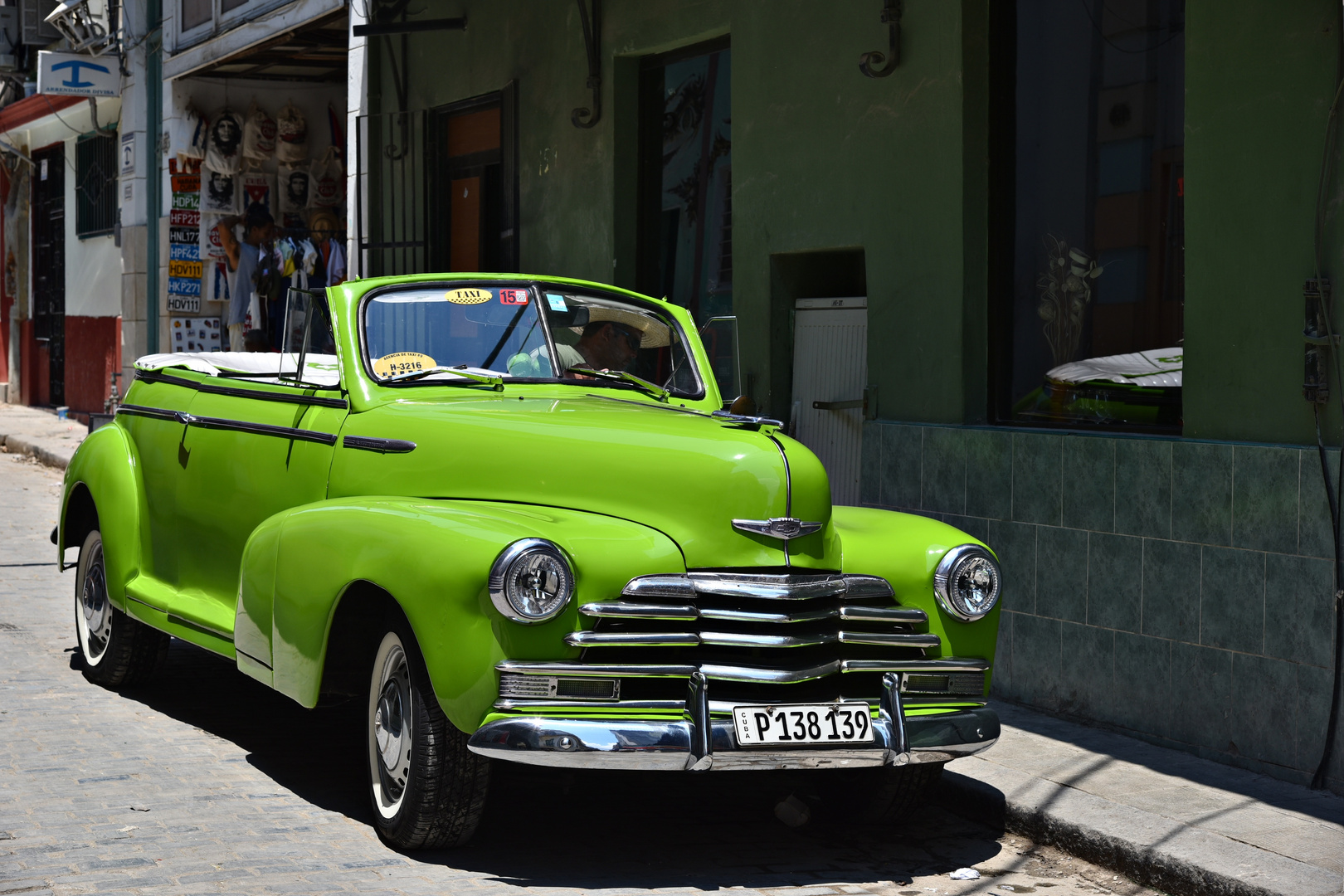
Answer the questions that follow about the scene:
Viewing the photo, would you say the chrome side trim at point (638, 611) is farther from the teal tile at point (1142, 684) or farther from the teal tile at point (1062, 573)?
the teal tile at point (1062, 573)

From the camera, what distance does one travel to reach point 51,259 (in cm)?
2452

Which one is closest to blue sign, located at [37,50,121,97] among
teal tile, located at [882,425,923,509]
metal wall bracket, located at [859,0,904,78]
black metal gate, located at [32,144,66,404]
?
black metal gate, located at [32,144,66,404]

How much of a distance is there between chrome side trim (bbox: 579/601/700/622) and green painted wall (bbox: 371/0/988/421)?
3413 millimetres

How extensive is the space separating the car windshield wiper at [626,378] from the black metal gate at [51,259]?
19.3m

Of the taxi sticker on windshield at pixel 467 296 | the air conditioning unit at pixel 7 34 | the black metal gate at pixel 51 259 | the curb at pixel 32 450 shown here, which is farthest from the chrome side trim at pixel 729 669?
the air conditioning unit at pixel 7 34

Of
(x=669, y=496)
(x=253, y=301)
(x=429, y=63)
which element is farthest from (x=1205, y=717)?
(x=253, y=301)

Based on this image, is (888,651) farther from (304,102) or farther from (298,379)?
(304,102)

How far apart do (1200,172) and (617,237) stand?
494cm

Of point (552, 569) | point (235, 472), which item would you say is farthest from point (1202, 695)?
point (235, 472)

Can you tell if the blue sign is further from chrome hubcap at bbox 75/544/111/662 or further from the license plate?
the license plate

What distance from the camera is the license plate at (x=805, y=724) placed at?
455 cm

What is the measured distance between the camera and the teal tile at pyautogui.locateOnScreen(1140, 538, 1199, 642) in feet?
20.6

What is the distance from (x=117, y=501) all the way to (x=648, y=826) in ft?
10.1

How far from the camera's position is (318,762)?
6.10 m
